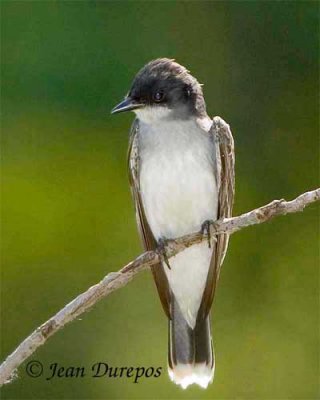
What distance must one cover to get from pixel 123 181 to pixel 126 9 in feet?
4.04

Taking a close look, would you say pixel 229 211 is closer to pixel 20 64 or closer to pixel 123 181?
pixel 123 181

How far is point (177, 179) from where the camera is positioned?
655 centimetres

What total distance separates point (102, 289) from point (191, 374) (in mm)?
1662

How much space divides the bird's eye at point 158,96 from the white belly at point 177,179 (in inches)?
5.9

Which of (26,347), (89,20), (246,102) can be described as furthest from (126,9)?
(26,347)

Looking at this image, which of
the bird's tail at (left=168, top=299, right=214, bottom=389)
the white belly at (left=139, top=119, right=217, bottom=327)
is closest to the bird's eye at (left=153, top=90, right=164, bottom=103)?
the white belly at (left=139, top=119, right=217, bottom=327)

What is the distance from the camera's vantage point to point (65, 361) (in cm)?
794

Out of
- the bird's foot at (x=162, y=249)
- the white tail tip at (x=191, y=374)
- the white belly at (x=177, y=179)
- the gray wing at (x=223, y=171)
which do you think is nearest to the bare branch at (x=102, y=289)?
the bird's foot at (x=162, y=249)

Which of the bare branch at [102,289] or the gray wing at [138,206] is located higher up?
the gray wing at [138,206]

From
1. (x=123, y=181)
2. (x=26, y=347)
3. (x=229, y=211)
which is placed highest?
(x=123, y=181)

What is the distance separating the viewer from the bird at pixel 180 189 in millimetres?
6586

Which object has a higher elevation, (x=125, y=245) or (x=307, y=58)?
(x=307, y=58)

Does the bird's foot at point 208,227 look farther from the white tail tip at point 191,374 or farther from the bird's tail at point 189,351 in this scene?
the white tail tip at point 191,374

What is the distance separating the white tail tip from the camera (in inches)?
272
